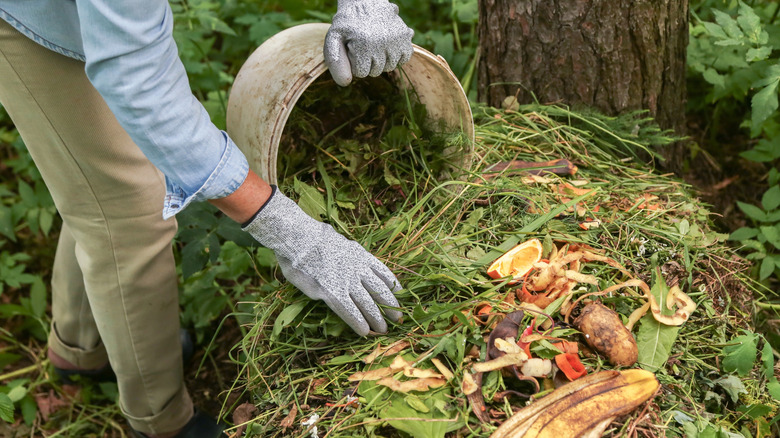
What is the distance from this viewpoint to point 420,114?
6.19ft

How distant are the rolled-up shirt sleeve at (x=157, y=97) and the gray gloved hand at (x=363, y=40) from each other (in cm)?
35

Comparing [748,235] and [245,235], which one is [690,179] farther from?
[245,235]

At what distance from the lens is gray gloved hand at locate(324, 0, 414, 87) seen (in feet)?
4.79

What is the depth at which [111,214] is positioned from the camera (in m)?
1.56

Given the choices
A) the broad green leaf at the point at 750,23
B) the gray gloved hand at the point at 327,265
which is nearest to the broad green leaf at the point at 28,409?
the gray gloved hand at the point at 327,265

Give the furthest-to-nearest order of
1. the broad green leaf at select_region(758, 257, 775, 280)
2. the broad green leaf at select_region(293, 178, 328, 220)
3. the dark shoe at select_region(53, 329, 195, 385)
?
1. the dark shoe at select_region(53, 329, 195, 385)
2. the broad green leaf at select_region(758, 257, 775, 280)
3. the broad green leaf at select_region(293, 178, 328, 220)

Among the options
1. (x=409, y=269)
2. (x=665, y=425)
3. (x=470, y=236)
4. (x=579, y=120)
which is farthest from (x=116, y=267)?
(x=579, y=120)

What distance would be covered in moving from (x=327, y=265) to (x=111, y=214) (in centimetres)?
62

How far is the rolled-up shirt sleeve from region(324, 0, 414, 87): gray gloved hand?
35cm

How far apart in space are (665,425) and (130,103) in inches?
50.9

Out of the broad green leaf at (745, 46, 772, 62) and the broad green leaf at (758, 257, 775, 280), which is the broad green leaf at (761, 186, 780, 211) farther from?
the broad green leaf at (745, 46, 772, 62)

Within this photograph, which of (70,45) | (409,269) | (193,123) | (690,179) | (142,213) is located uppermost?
(70,45)

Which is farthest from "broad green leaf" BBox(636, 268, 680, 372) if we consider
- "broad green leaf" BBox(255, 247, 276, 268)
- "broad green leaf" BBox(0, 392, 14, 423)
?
"broad green leaf" BBox(0, 392, 14, 423)

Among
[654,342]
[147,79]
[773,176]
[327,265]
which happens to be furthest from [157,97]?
[773,176]
